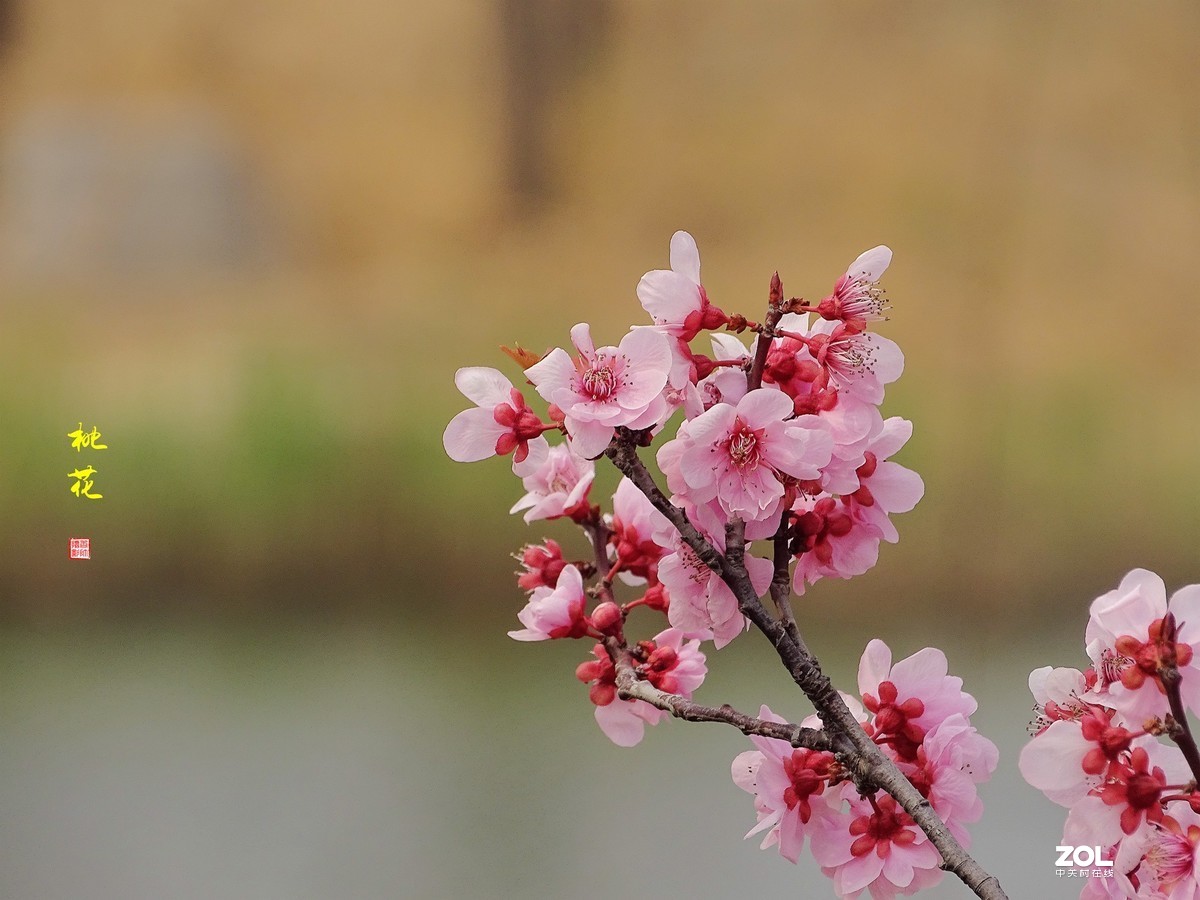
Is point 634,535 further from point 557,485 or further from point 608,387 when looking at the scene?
point 608,387

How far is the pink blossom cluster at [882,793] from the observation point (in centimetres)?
46

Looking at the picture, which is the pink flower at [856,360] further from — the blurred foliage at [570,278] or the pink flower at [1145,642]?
the blurred foliage at [570,278]

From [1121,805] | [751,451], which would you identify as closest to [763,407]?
[751,451]

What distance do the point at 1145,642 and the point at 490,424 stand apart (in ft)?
1.03

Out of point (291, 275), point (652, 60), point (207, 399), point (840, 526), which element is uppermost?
point (652, 60)

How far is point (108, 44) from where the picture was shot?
1.18 m

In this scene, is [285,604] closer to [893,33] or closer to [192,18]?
[192,18]

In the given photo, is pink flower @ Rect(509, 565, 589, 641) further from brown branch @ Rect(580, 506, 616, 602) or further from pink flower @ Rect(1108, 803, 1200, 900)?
pink flower @ Rect(1108, 803, 1200, 900)

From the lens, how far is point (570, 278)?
1.18 m

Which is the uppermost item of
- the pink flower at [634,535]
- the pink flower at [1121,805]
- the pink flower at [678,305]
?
the pink flower at [678,305]

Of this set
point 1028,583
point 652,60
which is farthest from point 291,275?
point 1028,583

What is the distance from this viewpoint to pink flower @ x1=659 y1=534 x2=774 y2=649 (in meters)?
0.47

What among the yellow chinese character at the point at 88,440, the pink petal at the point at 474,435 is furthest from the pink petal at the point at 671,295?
the yellow chinese character at the point at 88,440

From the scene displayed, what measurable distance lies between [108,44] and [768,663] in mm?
1164
